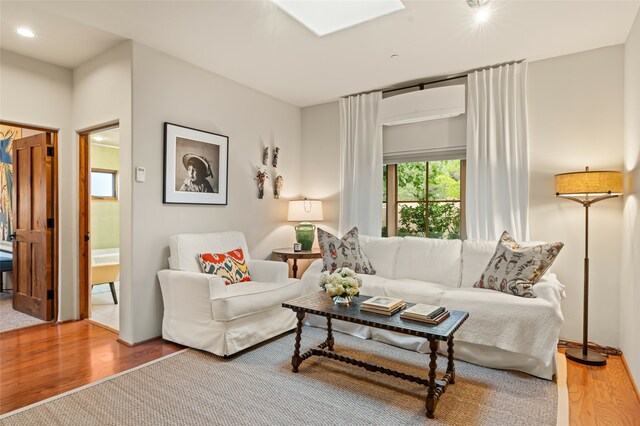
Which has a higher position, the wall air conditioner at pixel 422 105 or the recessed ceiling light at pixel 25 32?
the recessed ceiling light at pixel 25 32

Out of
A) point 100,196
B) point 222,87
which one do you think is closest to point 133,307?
point 222,87

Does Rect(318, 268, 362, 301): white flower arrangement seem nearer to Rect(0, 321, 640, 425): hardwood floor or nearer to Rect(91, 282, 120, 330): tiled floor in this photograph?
Rect(0, 321, 640, 425): hardwood floor

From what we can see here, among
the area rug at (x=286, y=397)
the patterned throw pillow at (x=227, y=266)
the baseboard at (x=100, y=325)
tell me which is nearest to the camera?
the area rug at (x=286, y=397)

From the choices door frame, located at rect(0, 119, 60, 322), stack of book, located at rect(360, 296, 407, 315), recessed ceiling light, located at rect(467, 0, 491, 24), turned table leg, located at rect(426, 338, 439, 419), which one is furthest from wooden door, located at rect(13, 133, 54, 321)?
recessed ceiling light, located at rect(467, 0, 491, 24)

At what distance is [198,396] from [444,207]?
308 cm

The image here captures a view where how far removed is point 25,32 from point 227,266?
2529 millimetres

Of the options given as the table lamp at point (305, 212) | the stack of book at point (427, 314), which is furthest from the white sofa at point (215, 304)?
the stack of book at point (427, 314)

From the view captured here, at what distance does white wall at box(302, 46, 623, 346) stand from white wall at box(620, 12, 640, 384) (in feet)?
0.34

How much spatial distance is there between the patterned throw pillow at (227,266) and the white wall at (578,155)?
9.22 feet

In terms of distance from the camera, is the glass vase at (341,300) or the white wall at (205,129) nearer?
the glass vase at (341,300)

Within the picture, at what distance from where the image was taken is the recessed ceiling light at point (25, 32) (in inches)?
113

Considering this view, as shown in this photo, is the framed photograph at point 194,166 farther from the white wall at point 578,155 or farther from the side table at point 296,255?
the white wall at point 578,155

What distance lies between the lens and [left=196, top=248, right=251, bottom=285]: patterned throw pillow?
323cm

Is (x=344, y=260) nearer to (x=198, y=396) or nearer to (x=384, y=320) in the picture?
(x=384, y=320)
